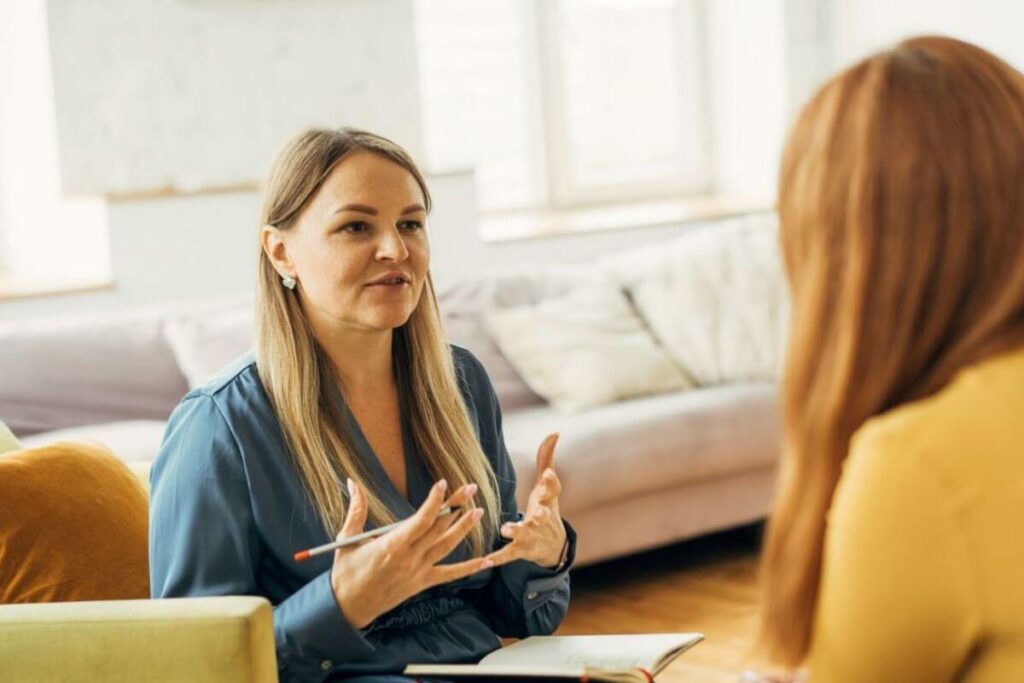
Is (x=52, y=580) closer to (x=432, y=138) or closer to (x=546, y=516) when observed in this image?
(x=546, y=516)

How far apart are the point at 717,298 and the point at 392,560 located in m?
2.96

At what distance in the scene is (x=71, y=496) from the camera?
6.53 ft

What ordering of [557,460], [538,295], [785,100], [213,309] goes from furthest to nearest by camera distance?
1. [785,100]
2. [538,295]
3. [213,309]
4. [557,460]

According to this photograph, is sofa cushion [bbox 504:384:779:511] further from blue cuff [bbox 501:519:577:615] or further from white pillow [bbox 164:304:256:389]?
blue cuff [bbox 501:519:577:615]

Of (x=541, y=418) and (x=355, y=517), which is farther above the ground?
(x=355, y=517)

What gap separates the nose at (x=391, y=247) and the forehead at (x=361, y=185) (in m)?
0.03

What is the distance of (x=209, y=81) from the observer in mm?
5027

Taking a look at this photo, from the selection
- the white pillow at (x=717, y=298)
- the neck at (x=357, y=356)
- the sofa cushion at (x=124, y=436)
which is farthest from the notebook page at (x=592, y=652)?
the white pillow at (x=717, y=298)

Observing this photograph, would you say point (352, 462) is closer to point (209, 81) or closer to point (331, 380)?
point (331, 380)

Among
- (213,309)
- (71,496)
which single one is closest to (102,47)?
(213,309)

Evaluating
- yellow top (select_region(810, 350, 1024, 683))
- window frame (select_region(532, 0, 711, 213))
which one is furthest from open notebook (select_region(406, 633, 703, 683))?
window frame (select_region(532, 0, 711, 213))

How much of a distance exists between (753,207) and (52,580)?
15.0 feet

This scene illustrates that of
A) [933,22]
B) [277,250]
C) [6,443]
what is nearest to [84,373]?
[6,443]

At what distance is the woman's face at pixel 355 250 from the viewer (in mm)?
1830
